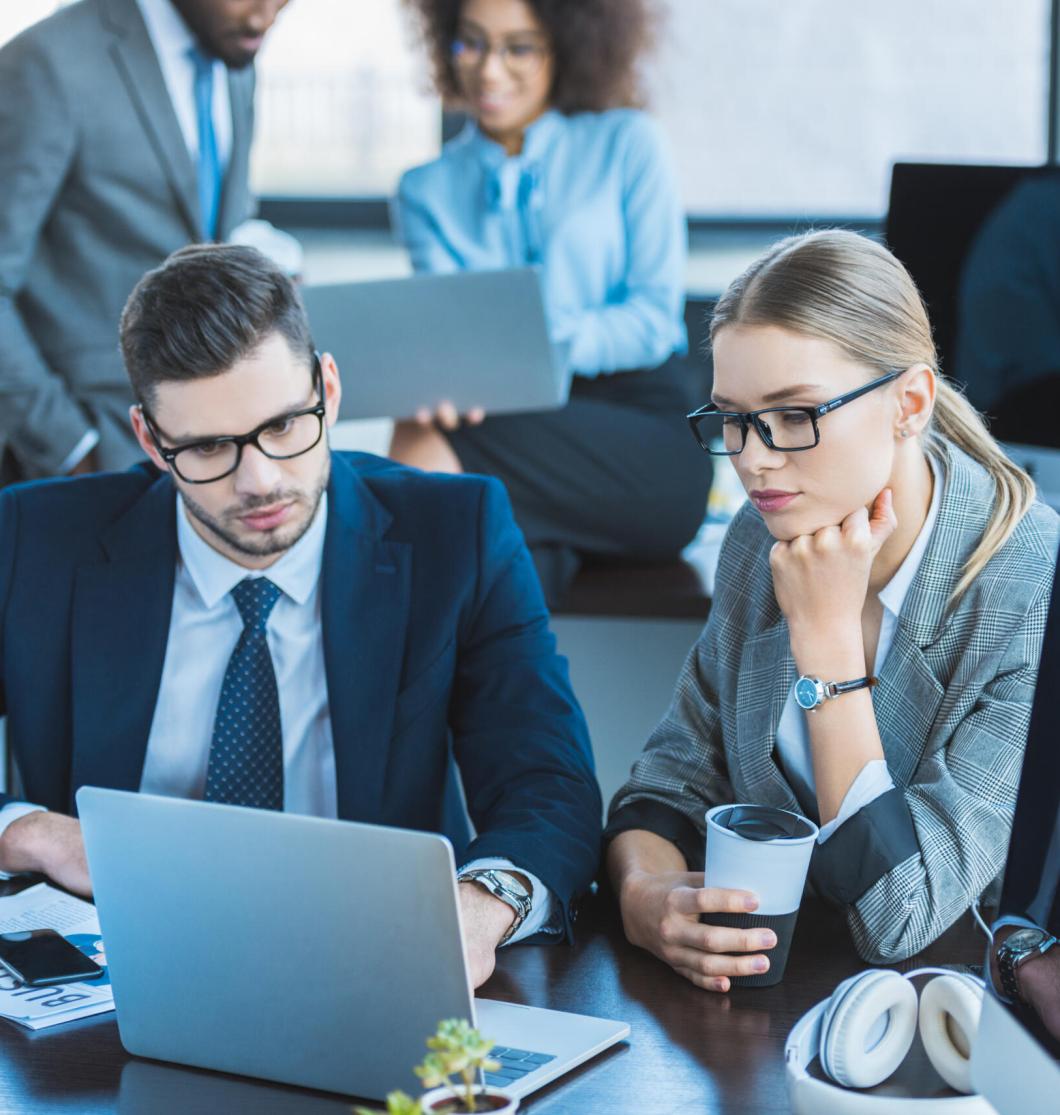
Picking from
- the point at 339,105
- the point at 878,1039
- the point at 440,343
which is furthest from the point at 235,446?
the point at 339,105

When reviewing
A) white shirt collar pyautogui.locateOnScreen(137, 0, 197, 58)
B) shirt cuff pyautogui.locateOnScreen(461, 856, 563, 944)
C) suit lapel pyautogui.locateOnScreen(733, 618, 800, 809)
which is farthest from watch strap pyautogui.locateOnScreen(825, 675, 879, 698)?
white shirt collar pyautogui.locateOnScreen(137, 0, 197, 58)

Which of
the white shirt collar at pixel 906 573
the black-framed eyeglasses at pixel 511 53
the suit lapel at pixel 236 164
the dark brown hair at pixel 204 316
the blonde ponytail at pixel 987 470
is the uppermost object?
the black-framed eyeglasses at pixel 511 53

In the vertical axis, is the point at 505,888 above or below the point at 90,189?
below

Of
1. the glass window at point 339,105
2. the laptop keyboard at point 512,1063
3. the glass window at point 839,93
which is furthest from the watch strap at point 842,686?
the glass window at point 339,105

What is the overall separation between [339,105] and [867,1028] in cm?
447

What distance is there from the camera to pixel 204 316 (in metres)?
1.69

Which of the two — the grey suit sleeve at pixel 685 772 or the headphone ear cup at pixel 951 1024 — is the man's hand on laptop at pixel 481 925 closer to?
the grey suit sleeve at pixel 685 772

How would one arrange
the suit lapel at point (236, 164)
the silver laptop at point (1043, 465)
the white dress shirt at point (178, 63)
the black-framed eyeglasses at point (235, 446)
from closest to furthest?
the black-framed eyeglasses at point (235, 446)
the silver laptop at point (1043, 465)
the white dress shirt at point (178, 63)
the suit lapel at point (236, 164)

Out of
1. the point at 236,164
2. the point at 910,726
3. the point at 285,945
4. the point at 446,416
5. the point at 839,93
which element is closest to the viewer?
the point at 285,945

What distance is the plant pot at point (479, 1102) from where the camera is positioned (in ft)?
2.85

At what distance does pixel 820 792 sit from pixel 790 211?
3.69 metres

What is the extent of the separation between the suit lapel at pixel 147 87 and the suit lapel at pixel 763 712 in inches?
77.0

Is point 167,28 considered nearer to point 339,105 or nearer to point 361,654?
point 361,654

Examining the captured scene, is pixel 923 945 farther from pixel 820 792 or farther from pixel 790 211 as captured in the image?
pixel 790 211
